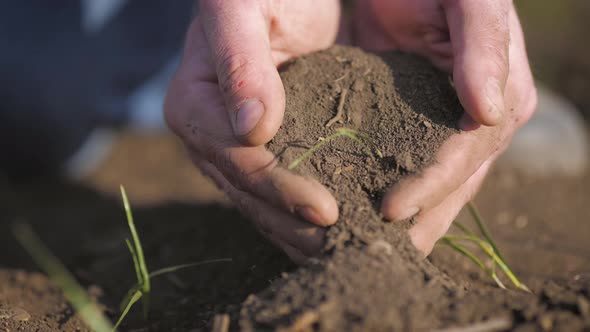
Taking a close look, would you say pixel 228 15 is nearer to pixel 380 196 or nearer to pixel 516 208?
pixel 380 196

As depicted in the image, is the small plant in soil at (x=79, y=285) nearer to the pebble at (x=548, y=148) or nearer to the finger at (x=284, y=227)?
the finger at (x=284, y=227)

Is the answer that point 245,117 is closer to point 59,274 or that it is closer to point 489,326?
point 489,326

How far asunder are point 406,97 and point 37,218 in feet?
7.37

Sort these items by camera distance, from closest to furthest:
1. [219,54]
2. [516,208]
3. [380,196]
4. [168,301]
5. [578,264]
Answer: [380,196]
[219,54]
[168,301]
[578,264]
[516,208]

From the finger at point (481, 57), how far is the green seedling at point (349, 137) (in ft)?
0.91

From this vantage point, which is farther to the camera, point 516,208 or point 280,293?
point 516,208

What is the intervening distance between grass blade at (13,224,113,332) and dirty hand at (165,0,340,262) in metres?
0.51

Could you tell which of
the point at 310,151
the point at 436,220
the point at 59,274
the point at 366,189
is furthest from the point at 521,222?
the point at 59,274

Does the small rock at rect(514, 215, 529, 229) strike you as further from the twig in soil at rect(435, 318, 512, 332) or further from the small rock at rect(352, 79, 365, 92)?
the twig in soil at rect(435, 318, 512, 332)

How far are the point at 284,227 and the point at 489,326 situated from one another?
57cm

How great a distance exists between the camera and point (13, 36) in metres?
3.48

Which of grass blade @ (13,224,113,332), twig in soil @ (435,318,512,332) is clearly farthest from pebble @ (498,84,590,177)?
grass blade @ (13,224,113,332)

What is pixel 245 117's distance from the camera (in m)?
1.51

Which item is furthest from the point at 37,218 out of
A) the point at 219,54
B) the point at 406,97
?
the point at 406,97
